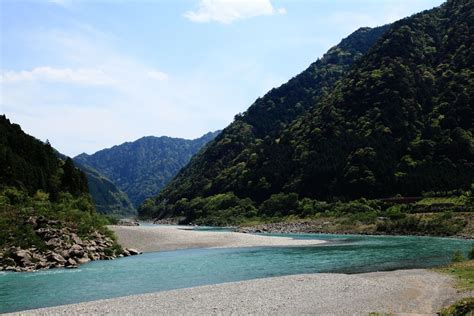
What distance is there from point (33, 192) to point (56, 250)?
32.1 metres

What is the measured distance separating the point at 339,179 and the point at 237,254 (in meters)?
118

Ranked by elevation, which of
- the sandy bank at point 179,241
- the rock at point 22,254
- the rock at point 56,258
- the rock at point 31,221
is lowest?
the sandy bank at point 179,241

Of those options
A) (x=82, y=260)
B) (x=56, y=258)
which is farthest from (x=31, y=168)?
(x=56, y=258)

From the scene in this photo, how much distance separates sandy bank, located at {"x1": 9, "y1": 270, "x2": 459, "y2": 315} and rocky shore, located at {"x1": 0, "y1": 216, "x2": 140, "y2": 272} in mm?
24306

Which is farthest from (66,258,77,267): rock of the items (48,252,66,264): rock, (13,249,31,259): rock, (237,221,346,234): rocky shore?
(237,221,346,234): rocky shore

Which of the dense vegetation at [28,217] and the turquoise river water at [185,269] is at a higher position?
the dense vegetation at [28,217]

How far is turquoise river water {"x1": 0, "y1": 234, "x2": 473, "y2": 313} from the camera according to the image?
39469 millimetres

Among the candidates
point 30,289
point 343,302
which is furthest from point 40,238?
point 343,302

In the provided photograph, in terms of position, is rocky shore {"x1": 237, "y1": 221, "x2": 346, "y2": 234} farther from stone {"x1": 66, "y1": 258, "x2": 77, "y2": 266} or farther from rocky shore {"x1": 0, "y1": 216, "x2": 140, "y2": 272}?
stone {"x1": 66, "y1": 258, "x2": 77, "y2": 266}

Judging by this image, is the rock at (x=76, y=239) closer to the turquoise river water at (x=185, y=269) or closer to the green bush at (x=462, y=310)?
the turquoise river water at (x=185, y=269)

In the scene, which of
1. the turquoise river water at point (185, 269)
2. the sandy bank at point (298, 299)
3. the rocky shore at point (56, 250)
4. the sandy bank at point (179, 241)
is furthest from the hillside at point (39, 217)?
the sandy bank at point (298, 299)

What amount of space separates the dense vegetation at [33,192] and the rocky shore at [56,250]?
763 mm

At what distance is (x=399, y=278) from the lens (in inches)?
1651

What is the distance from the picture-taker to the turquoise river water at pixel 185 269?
39.5 m
